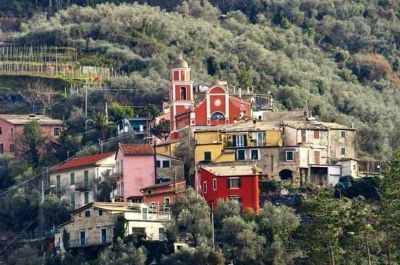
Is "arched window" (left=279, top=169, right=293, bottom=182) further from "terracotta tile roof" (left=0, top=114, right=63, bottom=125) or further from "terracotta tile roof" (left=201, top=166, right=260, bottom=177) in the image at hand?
"terracotta tile roof" (left=0, top=114, right=63, bottom=125)

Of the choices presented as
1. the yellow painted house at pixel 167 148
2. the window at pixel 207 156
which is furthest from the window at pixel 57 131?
the window at pixel 207 156

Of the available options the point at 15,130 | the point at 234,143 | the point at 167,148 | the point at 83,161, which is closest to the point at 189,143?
the point at 167,148

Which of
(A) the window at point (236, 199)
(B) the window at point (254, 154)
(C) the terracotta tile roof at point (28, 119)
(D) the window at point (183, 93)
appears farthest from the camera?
(C) the terracotta tile roof at point (28, 119)

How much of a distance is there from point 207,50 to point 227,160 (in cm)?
3118

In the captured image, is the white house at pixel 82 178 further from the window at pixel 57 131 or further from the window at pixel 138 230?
the window at pixel 57 131

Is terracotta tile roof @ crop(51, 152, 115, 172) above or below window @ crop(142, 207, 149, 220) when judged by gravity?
above

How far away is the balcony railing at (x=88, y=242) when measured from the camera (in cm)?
10638

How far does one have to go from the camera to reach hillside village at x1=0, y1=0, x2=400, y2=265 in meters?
103

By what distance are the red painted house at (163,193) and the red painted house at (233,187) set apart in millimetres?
1141

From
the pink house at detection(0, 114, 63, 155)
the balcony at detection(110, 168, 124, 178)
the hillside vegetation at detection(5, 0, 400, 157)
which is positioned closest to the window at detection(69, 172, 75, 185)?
the balcony at detection(110, 168, 124, 178)

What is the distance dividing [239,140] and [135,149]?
5.16 meters

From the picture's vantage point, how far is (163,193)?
109000 millimetres

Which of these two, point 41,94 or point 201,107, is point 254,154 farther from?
point 41,94

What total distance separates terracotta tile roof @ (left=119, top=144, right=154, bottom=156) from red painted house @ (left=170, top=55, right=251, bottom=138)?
14.8ft
